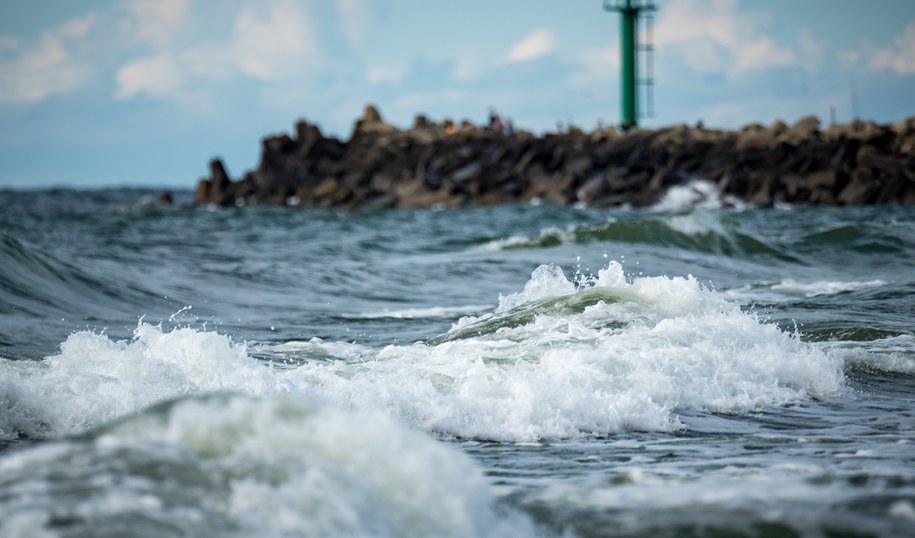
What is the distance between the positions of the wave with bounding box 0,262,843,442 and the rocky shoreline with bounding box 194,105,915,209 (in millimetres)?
28264

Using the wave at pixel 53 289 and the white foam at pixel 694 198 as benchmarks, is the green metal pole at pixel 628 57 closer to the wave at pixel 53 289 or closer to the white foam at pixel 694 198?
the white foam at pixel 694 198

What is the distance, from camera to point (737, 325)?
7.23 metres

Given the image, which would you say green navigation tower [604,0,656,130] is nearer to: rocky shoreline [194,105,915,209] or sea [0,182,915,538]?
rocky shoreline [194,105,915,209]

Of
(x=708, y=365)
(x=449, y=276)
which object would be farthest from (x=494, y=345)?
(x=449, y=276)

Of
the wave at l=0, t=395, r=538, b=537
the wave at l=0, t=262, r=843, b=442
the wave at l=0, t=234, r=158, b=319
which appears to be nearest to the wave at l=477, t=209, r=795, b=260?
the wave at l=0, t=234, r=158, b=319

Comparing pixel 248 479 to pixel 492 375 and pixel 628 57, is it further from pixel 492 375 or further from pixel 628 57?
pixel 628 57

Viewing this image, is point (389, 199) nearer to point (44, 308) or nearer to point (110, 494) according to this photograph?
point (44, 308)

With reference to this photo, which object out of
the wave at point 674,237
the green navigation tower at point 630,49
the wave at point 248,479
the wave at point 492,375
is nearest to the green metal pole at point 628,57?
the green navigation tower at point 630,49

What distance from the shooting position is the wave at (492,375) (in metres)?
5.45

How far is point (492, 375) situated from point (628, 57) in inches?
1529

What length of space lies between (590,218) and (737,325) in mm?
19844

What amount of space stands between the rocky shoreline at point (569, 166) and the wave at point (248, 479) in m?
32.0

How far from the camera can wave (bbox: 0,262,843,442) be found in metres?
5.45

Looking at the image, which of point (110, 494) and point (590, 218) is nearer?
point (110, 494)
